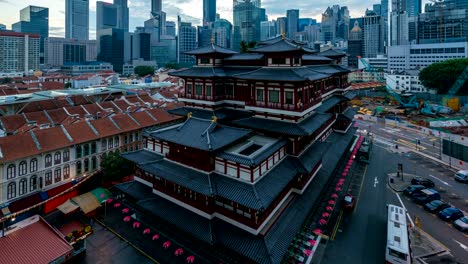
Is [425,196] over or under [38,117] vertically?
under

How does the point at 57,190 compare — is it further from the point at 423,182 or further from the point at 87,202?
the point at 423,182

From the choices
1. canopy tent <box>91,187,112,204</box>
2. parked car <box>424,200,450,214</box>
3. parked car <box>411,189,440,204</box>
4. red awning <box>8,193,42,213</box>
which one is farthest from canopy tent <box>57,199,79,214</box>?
parked car <box>411,189,440,204</box>

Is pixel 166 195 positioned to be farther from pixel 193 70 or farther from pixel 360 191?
pixel 360 191

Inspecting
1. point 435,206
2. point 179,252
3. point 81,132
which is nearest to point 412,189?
point 435,206

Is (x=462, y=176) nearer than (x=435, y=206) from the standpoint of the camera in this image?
No

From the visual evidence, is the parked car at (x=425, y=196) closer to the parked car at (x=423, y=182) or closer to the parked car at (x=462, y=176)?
the parked car at (x=423, y=182)

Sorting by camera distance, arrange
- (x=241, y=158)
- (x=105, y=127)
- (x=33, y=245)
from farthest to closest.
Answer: (x=105, y=127)
(x=241, y=158)
(x=33, y=245)

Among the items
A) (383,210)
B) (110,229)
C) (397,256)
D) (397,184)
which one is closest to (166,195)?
(110,229)
